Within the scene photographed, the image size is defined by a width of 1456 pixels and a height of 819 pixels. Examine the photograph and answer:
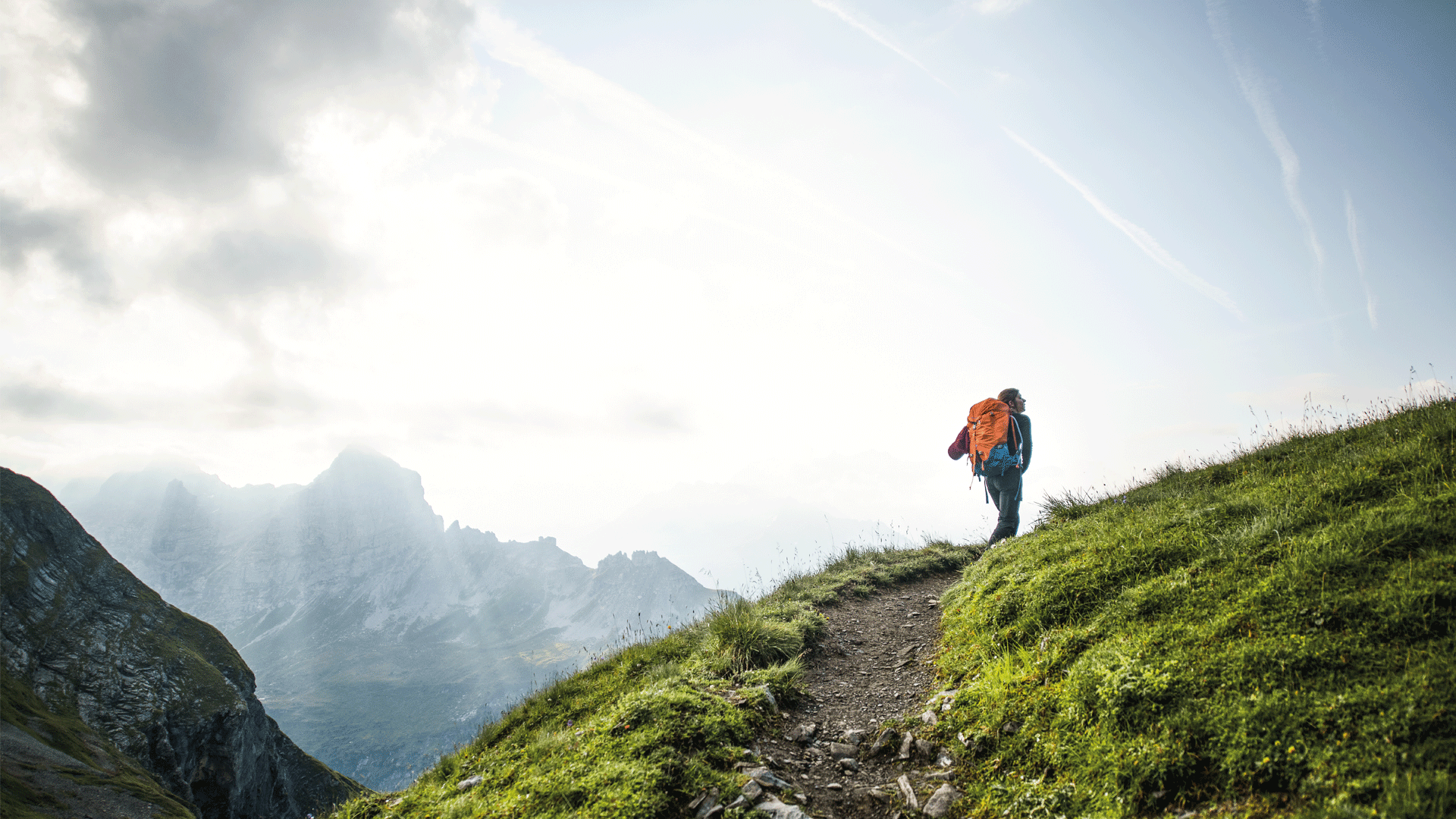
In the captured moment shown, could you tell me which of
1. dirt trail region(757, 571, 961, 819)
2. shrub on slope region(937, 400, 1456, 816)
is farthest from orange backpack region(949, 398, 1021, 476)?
shrub on slope region(937, 400, 1456, 816)

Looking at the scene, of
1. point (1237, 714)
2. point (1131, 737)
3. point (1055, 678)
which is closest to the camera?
point (1237, 714)

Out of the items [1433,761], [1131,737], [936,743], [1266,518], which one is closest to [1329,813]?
[1433,761]

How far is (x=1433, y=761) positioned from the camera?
3086mm

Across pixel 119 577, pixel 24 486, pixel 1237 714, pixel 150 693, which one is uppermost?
pixel 24 486

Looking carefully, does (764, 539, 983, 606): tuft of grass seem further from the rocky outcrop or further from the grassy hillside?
the rocky outcrop

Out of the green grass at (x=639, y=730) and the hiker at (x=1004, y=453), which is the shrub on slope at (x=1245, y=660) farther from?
the hiker at (x=1004, y=453)

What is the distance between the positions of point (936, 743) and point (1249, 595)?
340 cm

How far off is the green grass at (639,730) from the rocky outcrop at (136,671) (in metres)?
81.0

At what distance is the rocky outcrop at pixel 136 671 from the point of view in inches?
2638

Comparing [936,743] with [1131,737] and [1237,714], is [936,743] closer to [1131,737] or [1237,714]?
[1131,737]

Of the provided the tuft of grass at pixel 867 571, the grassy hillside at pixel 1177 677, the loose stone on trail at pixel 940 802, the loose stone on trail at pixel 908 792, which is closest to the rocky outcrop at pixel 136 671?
the tuft of grass at pixel 867 571

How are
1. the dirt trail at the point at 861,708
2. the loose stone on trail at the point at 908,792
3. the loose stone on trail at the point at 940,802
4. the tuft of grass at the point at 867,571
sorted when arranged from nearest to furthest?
1. the loose stone on trail at the point at 940,802
2. the loose stone on trail at the point at 908,792
3. the dirt trail at the point at 861,708
4. the tuft of grass at the point at 867,571

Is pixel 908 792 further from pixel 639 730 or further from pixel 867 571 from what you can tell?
pixel 867 571

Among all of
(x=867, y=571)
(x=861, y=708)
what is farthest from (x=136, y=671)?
(x=861, y=708)
